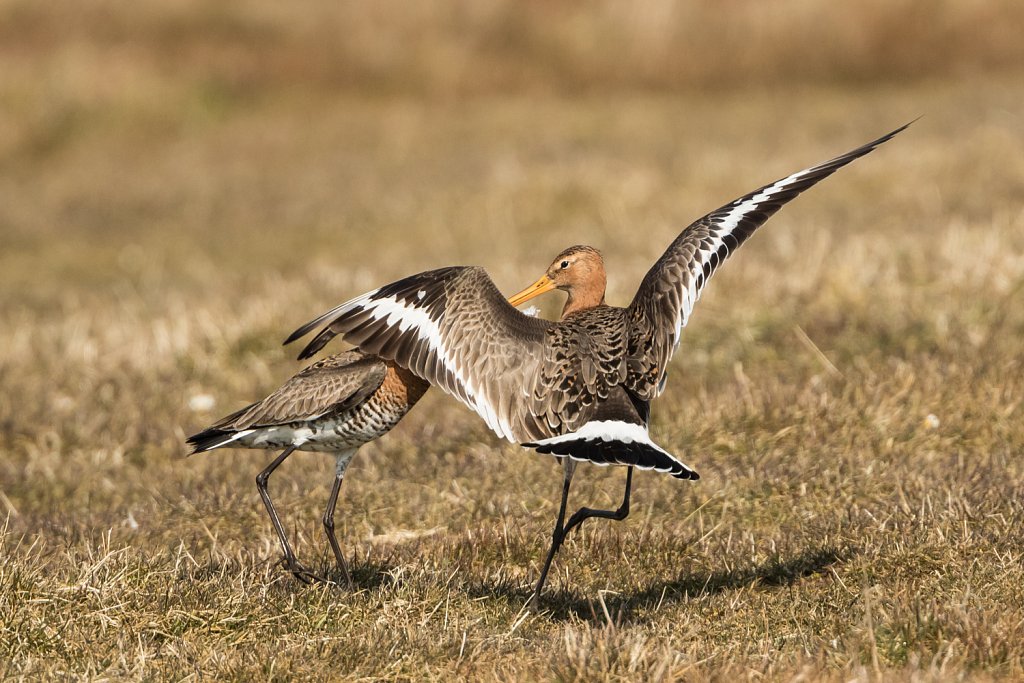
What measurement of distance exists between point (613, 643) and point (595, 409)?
1059mm

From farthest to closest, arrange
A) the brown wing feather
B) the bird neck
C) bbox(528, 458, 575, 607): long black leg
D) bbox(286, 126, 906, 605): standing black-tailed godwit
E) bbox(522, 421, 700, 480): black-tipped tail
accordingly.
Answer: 1. the bird neck
2. the brown wing feather
3. bbox(286, 126, 906, 605): standing black-tailed godwit
4. bbox(528, 458, 575, 607): long black leg
5. bbox(522, 421, 700, 480): black-tipped tail

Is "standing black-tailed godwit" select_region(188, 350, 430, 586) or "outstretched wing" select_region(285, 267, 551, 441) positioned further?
"standing black-tailed godwit" select_region(188, 350, 430, 586)

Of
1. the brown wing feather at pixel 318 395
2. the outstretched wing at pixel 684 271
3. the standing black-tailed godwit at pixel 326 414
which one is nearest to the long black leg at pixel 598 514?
the outstretched wing at pixel 684 271

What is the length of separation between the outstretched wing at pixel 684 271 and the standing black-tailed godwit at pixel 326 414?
906mm

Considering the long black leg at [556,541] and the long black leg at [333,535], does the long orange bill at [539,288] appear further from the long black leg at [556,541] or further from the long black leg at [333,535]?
the long black leg at [333,535]

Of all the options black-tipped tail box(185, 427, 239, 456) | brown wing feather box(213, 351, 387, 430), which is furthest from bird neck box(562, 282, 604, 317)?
black-tipped tail box(185, 427, 239, 456)

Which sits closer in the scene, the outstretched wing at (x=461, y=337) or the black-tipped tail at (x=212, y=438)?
the outstretched wing at (x=461, y=337)

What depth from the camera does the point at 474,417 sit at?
24.8 feet

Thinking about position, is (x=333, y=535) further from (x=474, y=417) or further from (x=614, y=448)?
(x=474, y=417)

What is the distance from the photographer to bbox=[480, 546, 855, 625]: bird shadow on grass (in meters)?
4.93

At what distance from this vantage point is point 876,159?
47.4ft

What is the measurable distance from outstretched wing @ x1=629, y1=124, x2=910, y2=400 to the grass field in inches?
34.0

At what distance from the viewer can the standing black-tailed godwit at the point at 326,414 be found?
515cm

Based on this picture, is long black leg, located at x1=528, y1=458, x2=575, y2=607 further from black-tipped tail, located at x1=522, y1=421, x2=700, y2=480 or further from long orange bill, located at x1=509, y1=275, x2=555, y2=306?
long orange bill, located at x1=509, y1=275, x2=555, y2=306
